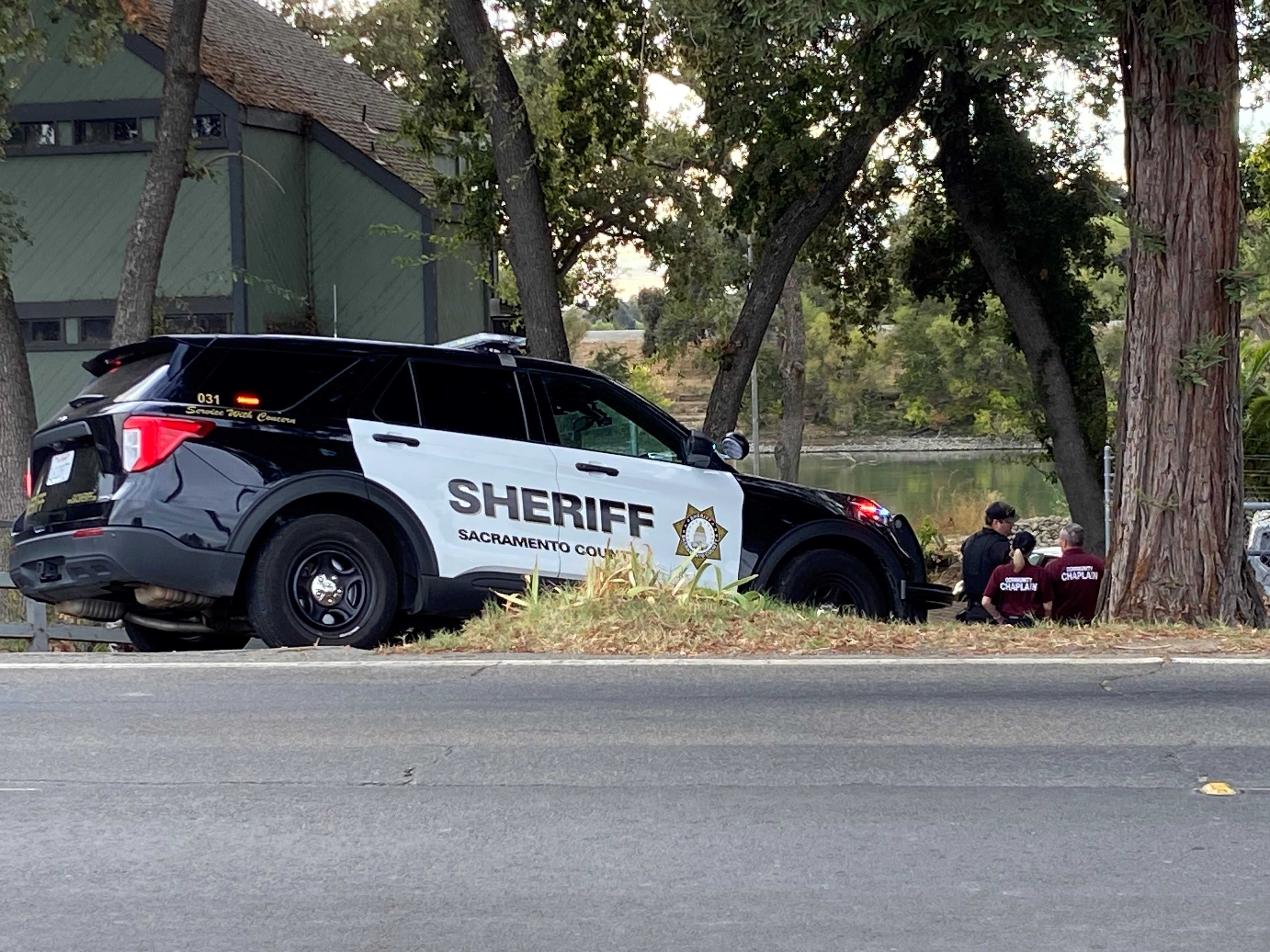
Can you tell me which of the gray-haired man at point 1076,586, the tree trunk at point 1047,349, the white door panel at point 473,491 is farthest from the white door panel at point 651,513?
the tree trunk at point 1047,349

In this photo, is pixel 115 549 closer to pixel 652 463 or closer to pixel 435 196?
pixel 652 463

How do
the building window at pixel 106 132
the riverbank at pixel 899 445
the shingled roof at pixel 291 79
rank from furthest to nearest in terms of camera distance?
the riverbank at pixel 899 445 < the shingled roof at pixel 291 79 < the building window at pixel 106 132

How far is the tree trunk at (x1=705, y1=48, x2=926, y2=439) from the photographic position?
18297 mm

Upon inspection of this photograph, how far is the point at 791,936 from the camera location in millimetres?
4223

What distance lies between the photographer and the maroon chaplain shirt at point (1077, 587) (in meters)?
11.9

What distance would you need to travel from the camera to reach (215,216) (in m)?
21.5

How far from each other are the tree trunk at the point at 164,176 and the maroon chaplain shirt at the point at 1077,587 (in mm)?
8834

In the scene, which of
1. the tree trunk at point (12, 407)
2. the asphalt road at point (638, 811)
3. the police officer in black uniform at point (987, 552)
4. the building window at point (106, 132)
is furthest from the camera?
the building window at point (106, 132)

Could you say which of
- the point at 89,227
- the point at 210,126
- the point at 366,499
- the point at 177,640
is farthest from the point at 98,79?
the point at 366,499

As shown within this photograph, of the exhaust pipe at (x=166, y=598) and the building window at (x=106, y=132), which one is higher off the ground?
the building window at (x=106, y=132)

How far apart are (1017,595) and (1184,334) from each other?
2.52m

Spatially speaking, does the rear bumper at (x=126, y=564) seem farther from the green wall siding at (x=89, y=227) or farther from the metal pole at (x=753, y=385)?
the metal pole at (x=753, y=385)

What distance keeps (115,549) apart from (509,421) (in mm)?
2497

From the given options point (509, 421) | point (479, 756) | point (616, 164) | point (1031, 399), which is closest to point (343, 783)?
point (479, 756)
